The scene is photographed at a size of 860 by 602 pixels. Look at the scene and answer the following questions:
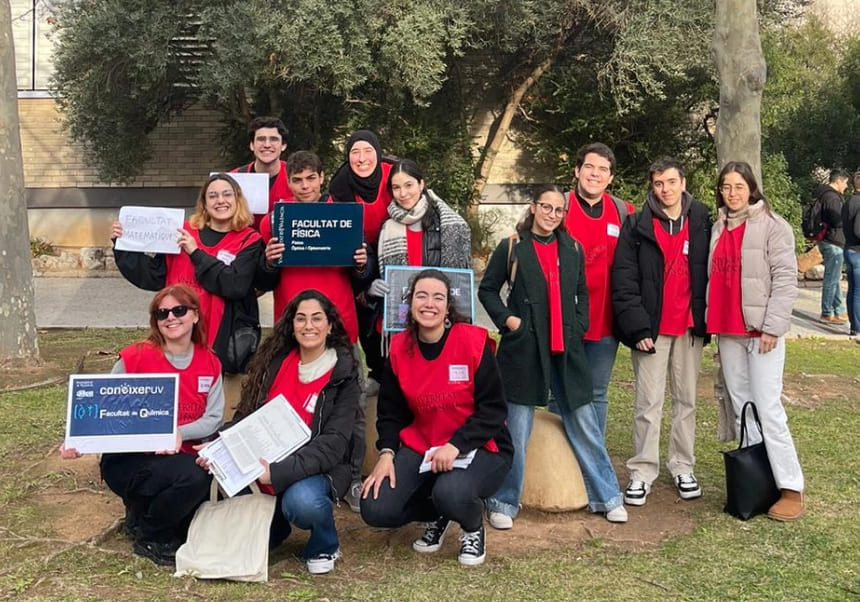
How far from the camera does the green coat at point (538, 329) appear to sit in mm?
4730

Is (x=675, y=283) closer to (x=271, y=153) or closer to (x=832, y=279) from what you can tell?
(x=271, y=153)

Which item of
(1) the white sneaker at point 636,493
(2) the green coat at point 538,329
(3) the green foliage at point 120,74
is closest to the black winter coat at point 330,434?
(2) the green coat at point 538,329

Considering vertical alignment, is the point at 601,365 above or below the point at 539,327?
below

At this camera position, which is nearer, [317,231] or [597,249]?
[317,231]

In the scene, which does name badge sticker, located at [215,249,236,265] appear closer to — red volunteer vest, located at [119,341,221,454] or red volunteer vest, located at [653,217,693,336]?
red volunteer vest, located at [119,341,221,454]

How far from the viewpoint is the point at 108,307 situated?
44.5 feet

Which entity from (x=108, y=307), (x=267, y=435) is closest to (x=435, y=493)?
(x=267, y=435)

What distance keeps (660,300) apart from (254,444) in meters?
2.48

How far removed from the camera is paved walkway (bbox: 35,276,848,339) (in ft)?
39.1

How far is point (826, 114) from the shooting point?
18.0 meters

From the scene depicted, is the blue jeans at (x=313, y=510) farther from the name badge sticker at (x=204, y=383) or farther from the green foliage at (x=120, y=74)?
the green foliage at (x=120, y=74)

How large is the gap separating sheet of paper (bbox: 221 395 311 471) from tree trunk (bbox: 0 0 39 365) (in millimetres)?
5535

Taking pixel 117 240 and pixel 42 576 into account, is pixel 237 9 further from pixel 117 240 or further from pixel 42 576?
pixel 42 576

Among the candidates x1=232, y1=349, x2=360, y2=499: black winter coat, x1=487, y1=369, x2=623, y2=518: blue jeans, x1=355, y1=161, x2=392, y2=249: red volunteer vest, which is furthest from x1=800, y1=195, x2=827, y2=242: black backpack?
x1=232, y1=349, x2=360, y2=499: black winter coat
